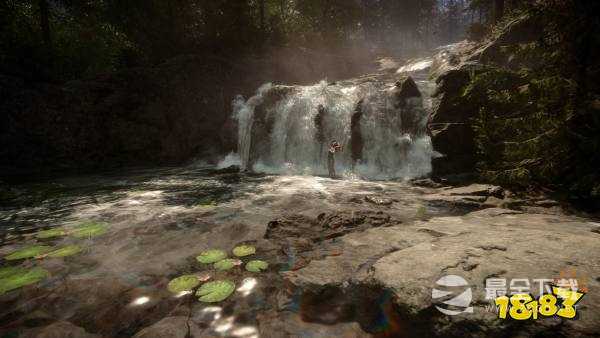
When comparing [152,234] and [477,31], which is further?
[477,31]

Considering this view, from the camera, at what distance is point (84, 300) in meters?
3.35

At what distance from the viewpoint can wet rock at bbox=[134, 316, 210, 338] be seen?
9.05 ft

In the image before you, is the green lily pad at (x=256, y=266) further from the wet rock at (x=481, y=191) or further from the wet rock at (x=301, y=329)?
the wet rock at (x=481, y=191)

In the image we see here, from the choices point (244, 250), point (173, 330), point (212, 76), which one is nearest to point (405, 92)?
point (212, 76)

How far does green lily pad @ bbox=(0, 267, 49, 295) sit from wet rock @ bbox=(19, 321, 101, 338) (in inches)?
43.0

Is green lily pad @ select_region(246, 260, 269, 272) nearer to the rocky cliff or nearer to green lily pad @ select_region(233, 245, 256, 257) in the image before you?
green lily pad @ select_region(233, 245, 256, 257)

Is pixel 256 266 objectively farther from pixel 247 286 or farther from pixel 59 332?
pixel 59 332

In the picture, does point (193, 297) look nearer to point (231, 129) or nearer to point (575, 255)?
point (575, 255)

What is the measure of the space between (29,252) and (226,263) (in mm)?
3211

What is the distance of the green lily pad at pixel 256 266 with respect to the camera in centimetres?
387

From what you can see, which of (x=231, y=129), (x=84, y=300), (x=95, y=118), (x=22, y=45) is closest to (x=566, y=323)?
(x=84, y=300)

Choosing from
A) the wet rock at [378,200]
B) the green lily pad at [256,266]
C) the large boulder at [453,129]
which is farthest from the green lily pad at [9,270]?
the large boulder at [453,129]

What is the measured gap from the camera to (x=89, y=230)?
5.66 metres

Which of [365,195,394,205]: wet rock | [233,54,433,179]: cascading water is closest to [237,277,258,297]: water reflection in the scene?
[365,195,394,205]: wet rock
